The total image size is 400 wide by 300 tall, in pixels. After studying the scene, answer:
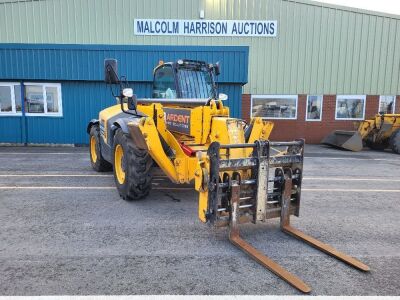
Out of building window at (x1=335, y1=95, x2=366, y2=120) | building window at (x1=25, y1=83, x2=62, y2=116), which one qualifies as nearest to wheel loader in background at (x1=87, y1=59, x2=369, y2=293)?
building window at (x1=25, y1=83, x2=62, y2=116)

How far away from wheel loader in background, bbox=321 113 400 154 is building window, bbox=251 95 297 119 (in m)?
2.69

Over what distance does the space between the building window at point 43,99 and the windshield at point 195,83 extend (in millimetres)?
9337

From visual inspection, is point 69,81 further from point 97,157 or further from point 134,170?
point 134,170

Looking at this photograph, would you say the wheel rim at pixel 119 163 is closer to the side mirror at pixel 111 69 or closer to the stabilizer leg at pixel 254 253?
the side mirror at pixel 111 69

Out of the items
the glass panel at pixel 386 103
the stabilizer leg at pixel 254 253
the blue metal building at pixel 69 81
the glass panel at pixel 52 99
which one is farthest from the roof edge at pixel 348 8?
the stabilizer leg at pixel 254 253

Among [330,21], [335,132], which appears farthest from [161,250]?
[330,21]

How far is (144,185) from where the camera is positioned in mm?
5887

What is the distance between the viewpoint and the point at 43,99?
1434 centimetres

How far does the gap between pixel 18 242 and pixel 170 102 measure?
3.34 m

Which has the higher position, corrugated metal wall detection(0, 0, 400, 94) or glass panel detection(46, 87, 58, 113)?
corrugated metal wall detection(0, 0, 400, 94)

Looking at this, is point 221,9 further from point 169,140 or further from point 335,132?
point 169,140

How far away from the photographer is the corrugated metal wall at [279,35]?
15.9m

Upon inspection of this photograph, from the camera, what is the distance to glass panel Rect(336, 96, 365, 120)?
16531 millimetres

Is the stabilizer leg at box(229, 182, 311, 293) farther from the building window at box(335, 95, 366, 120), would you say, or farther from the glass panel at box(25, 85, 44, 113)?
the building window at box(335, 95, 366, 120)
